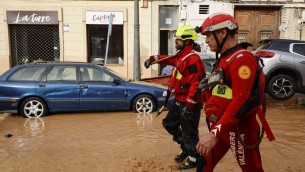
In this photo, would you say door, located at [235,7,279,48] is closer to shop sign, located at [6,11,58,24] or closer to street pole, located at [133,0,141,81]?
street pole, located at [133,0,141,81]

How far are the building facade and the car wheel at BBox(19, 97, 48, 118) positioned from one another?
6.21 metres

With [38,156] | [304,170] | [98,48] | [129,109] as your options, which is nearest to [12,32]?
[98,48]

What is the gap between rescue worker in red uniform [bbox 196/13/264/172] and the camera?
232cm

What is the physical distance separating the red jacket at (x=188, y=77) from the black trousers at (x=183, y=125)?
0.16 meters

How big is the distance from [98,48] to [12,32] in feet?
12.7

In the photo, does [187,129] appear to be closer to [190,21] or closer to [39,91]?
[39,91]

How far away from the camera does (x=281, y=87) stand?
28.5 ft

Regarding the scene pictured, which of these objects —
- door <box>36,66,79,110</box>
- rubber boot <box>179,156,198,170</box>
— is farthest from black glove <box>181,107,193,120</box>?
door <box>36,66,79,110</box>

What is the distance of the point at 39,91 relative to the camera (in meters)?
7.88

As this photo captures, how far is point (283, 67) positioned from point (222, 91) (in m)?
6.73

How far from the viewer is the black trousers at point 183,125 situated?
4164 millimetres

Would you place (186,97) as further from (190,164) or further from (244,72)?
(244,72)

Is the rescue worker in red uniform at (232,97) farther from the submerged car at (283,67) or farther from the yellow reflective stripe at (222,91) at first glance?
the submerged car at (283,67)

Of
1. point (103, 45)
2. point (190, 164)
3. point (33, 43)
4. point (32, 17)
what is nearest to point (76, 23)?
point (103, 45)
